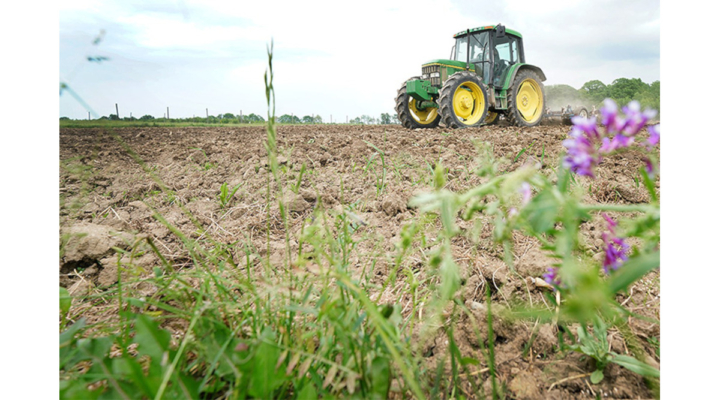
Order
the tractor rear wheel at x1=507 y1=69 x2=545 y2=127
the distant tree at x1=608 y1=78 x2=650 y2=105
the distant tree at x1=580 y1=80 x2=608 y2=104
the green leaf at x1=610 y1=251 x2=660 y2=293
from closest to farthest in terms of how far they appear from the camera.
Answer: the green leaf at x1=610 y1=251 x2=660 y2=293, the tractor rear wheel at x1=507 y1=69 x2=545 y2=127, the distant tree at x1=608 y1=78 x2=650 y2=105, the distant tree at x1=580 y1=80 x2=608 y2=104

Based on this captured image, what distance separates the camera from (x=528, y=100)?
7965 mm

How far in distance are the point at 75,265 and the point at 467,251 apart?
1544 millimetres

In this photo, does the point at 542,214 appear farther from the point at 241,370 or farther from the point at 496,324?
the point at 496,324

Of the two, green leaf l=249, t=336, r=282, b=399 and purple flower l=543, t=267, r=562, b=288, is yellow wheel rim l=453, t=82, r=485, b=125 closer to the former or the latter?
purple flower l=543, t=267, r=562, b=288

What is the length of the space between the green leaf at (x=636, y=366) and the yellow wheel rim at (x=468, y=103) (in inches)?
236

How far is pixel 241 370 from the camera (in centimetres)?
61

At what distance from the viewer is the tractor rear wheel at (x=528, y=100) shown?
7184mm

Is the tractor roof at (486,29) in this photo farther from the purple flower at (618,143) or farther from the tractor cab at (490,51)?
the purple flower at (618,143)

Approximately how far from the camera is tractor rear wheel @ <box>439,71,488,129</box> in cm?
612

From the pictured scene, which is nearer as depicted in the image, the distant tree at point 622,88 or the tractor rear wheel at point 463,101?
the tractor rear wheel at point 463,101

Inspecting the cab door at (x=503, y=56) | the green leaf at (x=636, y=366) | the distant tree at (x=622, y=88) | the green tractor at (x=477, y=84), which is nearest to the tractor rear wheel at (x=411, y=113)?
the green tractor at (x=477, y=84)

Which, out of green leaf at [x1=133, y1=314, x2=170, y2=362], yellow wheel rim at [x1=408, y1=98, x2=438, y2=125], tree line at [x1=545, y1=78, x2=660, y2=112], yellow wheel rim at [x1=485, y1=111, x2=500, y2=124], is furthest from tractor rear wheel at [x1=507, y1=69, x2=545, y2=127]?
green leaf at [x1=133, y1=314, x2=170, y2=362]

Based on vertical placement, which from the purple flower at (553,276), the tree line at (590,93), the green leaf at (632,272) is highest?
the tree line at (590,93)

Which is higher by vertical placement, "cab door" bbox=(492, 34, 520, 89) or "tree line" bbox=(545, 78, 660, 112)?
"tree line" bbox=(545, 78, 660, 112)
